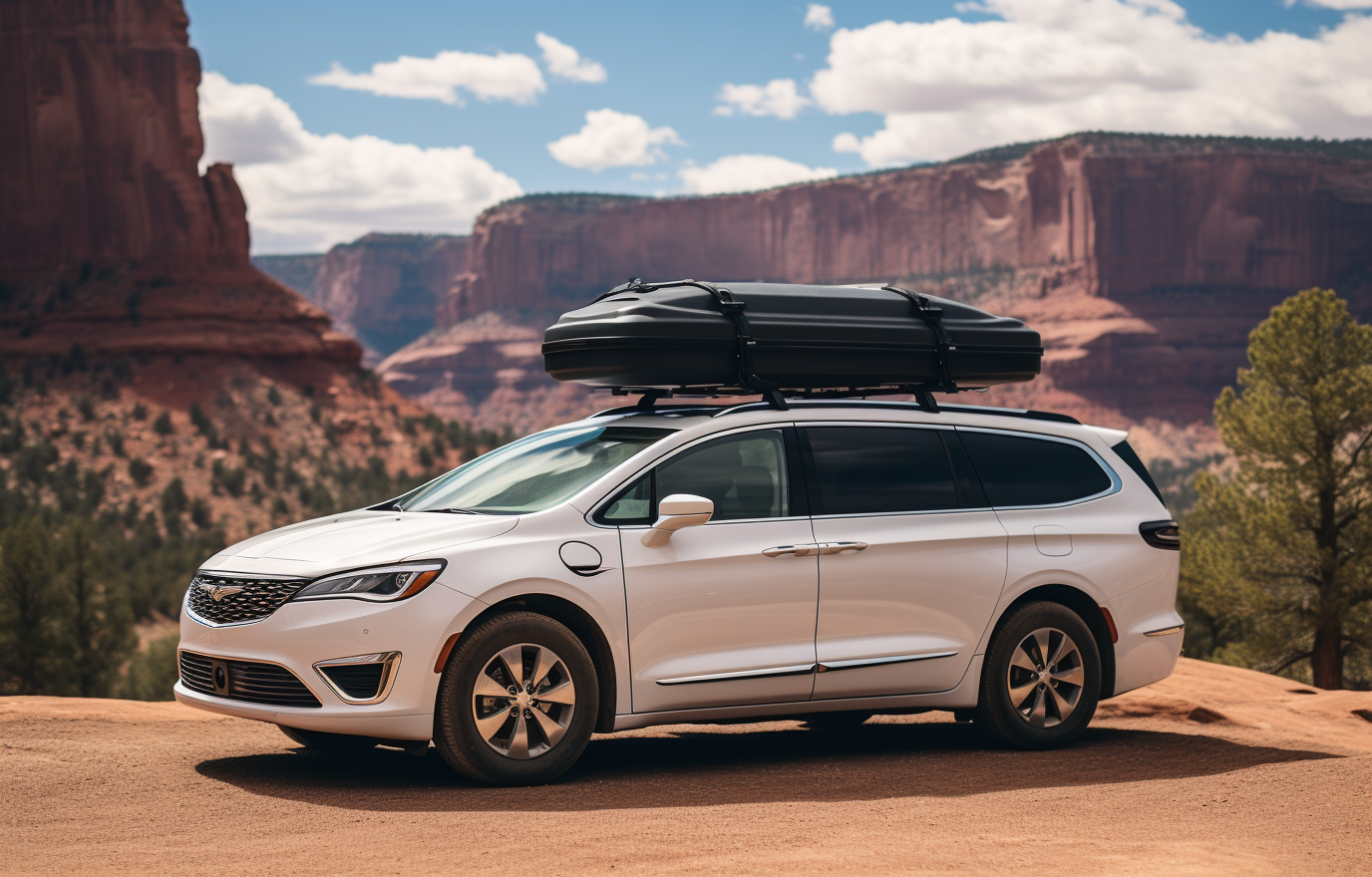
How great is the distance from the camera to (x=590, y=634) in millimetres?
6293

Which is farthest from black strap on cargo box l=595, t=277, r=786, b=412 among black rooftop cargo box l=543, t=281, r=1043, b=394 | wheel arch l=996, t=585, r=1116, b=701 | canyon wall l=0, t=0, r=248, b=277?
canyon wall l=0, t=0, r=248, b=277

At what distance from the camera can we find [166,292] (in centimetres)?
5925

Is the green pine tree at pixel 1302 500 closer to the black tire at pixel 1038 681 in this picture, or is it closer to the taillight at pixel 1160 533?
the taillight at pixel 1160 533

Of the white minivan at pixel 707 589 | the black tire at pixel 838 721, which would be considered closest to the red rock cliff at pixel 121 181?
the black tire at pixel 838 721

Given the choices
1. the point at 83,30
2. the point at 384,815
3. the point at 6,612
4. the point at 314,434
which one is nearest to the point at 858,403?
the point at 384,815

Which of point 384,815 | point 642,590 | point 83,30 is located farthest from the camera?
point 83,30

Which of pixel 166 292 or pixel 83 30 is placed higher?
pixel 83 30

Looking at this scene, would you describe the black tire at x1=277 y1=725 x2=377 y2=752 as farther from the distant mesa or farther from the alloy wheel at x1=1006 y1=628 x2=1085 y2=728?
the distant mesa

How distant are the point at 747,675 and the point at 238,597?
95.2 inches

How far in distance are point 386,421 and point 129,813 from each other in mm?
54320

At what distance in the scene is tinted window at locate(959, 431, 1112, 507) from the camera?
7.61 meters

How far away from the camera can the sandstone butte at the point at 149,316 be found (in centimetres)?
4825

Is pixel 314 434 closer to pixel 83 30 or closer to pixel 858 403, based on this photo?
pixel 83 30

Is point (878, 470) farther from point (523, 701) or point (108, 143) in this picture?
point (108, 143)
